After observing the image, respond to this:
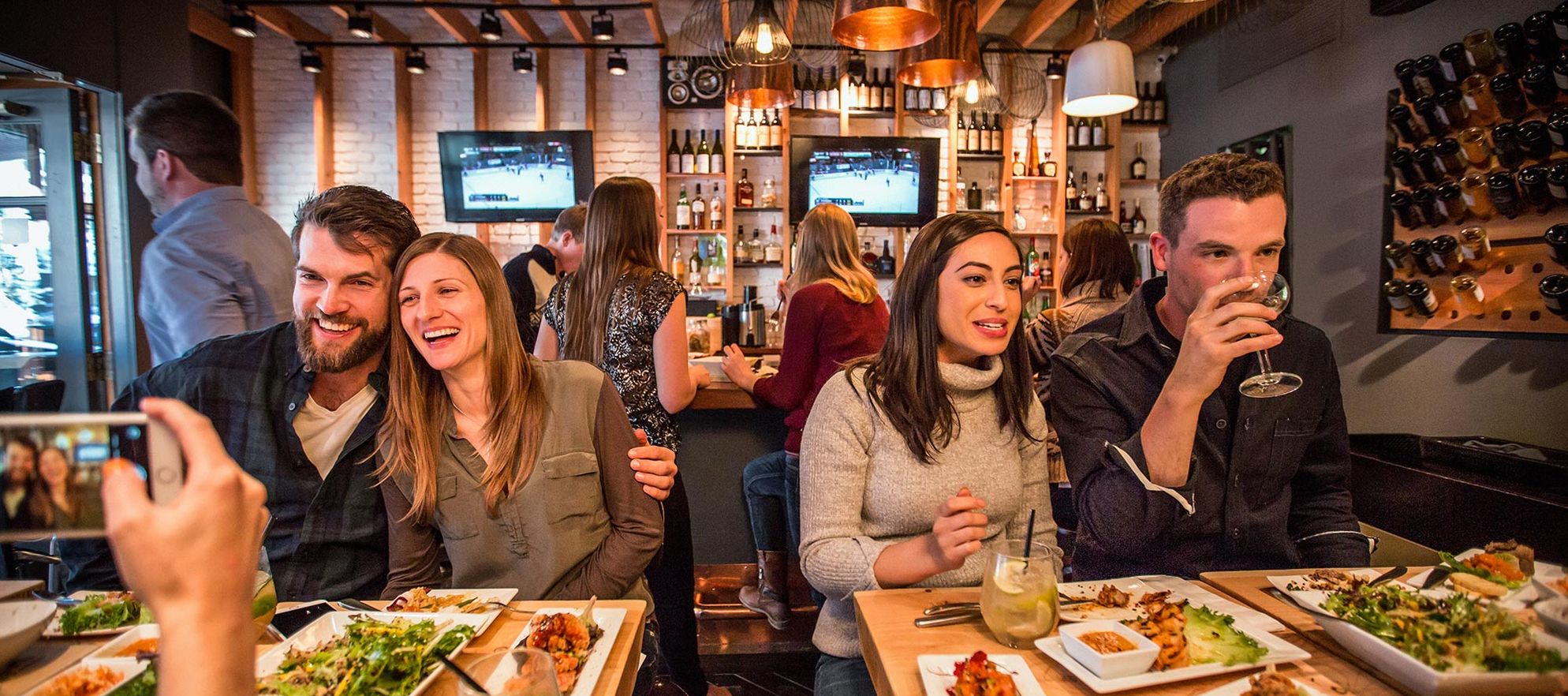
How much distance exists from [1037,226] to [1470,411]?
134 inches

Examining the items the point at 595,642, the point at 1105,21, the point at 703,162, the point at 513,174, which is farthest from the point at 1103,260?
the point at 513,174

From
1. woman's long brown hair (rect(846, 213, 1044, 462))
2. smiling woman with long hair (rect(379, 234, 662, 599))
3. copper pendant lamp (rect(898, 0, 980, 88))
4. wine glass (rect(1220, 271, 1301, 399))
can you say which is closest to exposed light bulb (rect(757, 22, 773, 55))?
copper pendant lamp (rect(898, 0, 980, 88))

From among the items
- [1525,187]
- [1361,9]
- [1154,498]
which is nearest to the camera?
[1154,498]

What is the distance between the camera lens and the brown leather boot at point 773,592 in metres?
3.16

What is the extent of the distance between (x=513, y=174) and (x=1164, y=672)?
5705mm

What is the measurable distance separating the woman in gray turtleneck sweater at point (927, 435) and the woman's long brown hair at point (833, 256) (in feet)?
4.11

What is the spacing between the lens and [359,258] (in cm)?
168

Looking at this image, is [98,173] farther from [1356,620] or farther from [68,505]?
[1356,620]

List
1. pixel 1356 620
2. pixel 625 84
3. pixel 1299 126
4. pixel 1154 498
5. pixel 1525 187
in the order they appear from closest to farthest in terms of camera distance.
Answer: pixel 1356 620, pixel 1154 498, pixel 1525 187, pixel 1299 126, pixel 625 84

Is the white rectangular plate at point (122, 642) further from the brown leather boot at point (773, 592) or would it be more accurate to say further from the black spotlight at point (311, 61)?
the black spotlight at point (311, 61)

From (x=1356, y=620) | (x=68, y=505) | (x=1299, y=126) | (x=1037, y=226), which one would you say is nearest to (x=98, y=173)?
(x=68, y=505)

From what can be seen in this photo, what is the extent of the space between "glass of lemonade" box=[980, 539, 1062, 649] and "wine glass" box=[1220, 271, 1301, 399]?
1.84ft

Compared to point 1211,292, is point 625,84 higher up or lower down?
higher up

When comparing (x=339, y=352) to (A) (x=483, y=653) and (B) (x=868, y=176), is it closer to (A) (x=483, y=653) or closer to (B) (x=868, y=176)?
(A) (x=483, y=653)
